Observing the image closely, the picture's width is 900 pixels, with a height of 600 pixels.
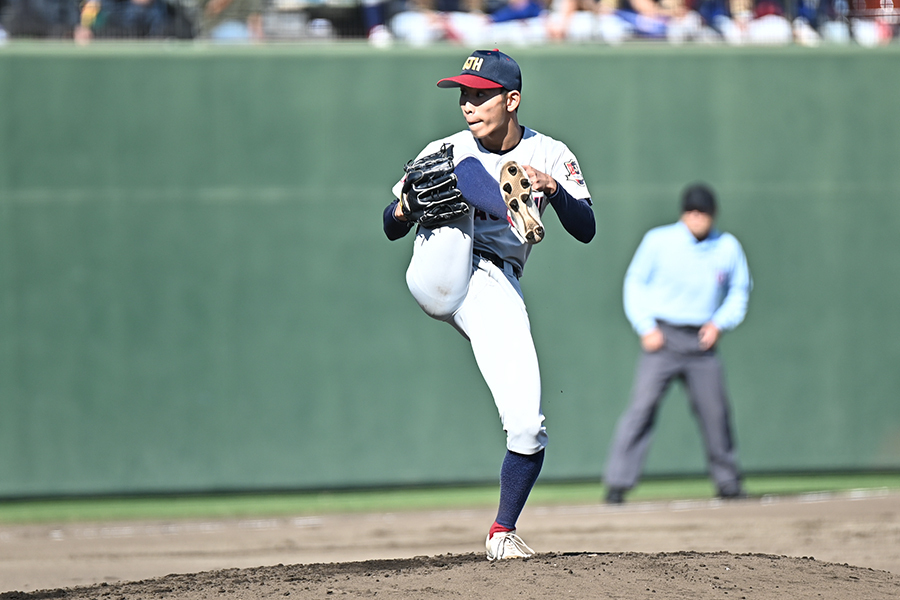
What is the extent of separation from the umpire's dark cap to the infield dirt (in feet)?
7.13

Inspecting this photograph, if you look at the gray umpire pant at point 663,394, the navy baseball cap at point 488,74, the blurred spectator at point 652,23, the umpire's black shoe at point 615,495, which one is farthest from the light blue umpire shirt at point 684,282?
the navy baseball cap at point 488,74

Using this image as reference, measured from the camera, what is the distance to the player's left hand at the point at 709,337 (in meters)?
8.06

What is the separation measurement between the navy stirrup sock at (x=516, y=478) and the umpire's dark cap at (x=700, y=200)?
4.02 m

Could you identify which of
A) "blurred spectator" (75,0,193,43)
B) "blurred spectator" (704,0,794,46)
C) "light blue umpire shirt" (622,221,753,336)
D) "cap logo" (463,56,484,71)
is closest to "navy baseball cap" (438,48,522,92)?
"cap logo" (463,56,484,71)

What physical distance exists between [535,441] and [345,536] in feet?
10.6

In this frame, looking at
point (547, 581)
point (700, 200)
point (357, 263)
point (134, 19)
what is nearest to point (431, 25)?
point (357, 263)

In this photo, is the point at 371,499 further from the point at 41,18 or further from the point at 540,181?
the point at 540,181

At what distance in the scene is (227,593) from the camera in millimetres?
4500

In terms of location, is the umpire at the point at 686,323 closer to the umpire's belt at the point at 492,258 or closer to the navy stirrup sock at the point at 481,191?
the umpire's belt at the point at 492,258

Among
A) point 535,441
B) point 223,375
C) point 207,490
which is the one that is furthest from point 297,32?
point 535,441

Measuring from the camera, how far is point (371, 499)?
8719 mm

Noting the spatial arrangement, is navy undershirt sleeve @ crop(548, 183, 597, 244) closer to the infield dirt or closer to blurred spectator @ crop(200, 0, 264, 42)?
the infield dirt

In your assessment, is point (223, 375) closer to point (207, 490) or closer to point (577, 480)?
point (207, 490)

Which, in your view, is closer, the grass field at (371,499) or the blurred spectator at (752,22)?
the grass field at (371,499)
